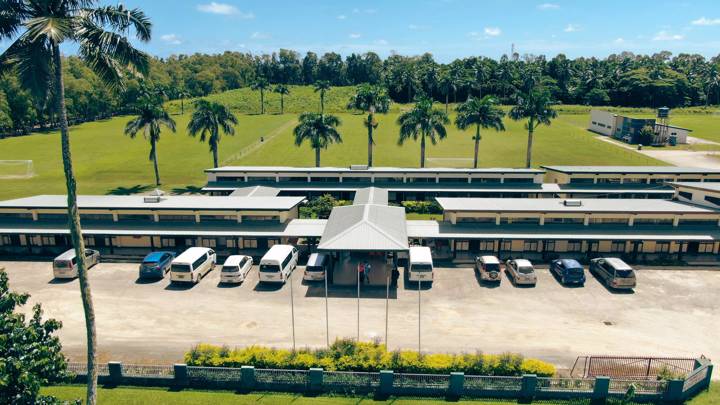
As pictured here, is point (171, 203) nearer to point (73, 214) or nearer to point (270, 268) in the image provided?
point (270, 268)

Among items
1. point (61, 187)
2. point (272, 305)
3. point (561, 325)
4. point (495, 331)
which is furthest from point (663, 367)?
point (61, 187)

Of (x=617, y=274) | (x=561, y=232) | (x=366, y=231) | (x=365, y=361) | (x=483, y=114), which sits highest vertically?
(x=483, y=114)

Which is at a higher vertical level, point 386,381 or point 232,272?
point 232,272

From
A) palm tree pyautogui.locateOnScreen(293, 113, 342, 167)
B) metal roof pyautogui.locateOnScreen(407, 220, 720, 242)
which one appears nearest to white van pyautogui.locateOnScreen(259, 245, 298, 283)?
metal roof pyautogui.locateOnScreen(407, 220, 720, 242)

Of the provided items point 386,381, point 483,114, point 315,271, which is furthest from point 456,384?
point 483,114

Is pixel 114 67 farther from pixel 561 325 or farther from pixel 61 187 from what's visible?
pixel 61 187

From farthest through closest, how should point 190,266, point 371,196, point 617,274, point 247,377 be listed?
point 371,196 < point 190,266 < point 617,274 < point 247,377

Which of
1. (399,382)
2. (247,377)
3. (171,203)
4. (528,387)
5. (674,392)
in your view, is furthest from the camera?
(171,203)
